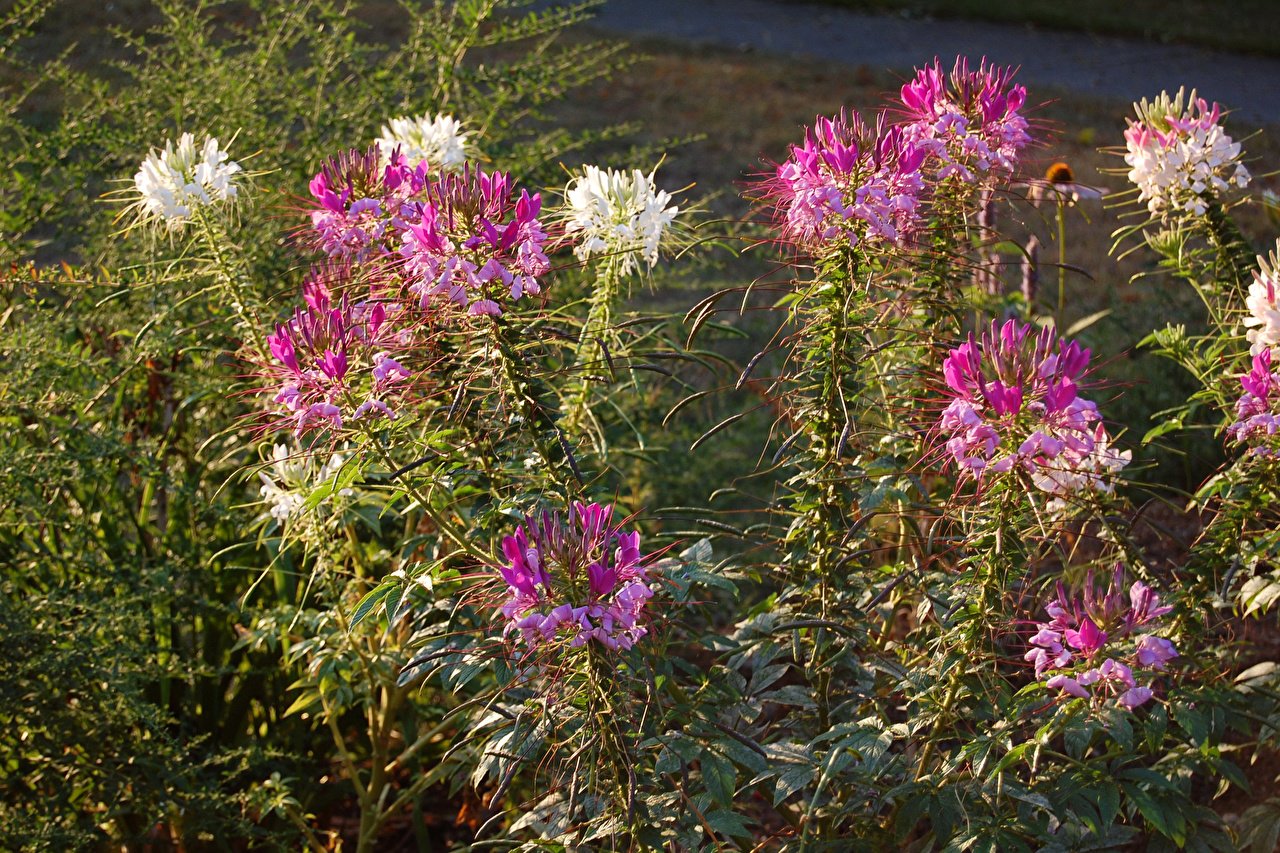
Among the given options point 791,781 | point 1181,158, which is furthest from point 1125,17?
point 791,781

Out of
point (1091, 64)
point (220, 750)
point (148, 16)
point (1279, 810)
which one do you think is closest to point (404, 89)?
point (220, 750)

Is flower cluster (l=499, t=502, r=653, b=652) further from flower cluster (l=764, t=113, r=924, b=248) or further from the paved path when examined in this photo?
the paved path

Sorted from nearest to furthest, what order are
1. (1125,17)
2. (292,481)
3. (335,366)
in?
(335,366), (292,481), (1125,17)

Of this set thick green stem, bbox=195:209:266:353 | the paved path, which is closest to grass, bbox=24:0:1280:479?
the paved path

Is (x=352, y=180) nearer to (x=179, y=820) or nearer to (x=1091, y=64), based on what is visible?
(x=179, y=820)

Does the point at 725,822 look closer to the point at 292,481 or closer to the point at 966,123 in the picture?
the point at 292,481

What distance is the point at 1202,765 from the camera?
75.4 inches

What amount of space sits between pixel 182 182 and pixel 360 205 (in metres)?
0.37

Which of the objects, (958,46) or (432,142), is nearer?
(432,142)

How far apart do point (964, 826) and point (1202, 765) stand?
0.52 metres

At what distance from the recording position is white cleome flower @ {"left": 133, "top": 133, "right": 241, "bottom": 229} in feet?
6.13

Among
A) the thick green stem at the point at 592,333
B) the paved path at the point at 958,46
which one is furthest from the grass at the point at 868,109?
the thick green stem at the point at 592,333

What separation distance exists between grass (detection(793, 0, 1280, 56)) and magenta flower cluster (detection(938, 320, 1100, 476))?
8.32m

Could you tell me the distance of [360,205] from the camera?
171 centimetres
